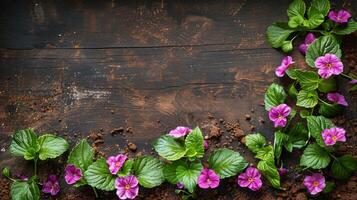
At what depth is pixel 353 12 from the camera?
2359 mm

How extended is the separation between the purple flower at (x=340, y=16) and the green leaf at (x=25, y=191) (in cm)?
141

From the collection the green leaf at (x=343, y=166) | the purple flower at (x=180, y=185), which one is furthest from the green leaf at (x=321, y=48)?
the purple flower at (x=180, y=185)

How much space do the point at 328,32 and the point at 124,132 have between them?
3.15 feet

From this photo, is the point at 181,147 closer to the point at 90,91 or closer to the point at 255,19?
the point at 90,91

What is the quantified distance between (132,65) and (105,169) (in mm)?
466

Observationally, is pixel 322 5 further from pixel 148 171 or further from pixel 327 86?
pixel 148 171

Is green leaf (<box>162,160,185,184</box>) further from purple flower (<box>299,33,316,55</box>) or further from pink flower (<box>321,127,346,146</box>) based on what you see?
purple flower (<box>299,33,316,55</box>)

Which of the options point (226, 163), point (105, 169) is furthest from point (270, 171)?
point (105, 169)

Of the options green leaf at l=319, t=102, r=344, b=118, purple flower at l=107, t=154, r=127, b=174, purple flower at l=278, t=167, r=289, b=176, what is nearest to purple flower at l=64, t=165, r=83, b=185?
purple flower at l=107, t=154, r=127, b=174

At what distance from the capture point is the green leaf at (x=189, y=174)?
2.13 meters

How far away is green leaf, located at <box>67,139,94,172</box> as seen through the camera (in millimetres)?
2213

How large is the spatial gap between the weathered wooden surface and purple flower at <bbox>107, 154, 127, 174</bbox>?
76mm

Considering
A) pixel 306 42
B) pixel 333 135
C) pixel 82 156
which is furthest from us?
pixel 306 42

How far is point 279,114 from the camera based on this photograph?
2.22 meters
